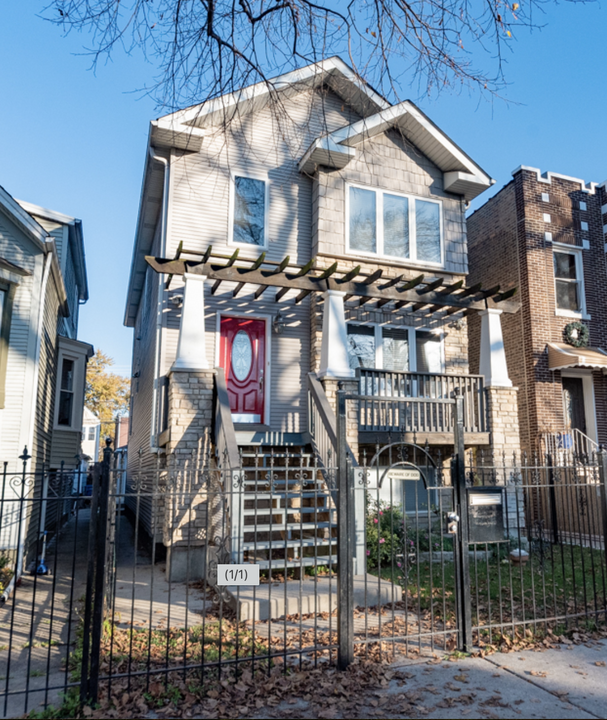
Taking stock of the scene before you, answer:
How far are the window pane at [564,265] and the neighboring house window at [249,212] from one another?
8.08m

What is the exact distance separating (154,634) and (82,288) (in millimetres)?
16067

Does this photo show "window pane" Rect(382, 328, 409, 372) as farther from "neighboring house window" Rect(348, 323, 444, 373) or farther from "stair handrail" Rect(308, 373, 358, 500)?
"stair handrail" Rect(308, 373, 358, 500)

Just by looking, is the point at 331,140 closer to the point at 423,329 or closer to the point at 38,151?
the point at 423,329

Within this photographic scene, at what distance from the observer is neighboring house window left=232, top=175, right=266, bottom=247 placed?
1253 centimetres

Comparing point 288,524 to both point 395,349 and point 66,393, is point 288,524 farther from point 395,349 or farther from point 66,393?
point 66,393

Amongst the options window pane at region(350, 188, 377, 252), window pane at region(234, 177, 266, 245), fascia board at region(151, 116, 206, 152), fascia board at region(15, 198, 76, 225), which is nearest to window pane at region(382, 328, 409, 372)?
window pane at region(350, 188, 377, 252)

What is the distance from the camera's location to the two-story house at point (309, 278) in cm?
1086

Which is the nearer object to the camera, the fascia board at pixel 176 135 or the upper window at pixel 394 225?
the fascia board at pixel 176 135

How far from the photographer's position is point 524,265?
48.8 feet

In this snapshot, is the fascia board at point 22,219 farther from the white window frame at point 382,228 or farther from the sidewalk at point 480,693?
the sidewalk at point 480,693

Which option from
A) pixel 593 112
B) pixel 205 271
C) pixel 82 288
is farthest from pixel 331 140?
pixel 82 288

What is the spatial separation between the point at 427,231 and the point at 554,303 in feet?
13.3

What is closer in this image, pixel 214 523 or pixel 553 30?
pixel 553 30

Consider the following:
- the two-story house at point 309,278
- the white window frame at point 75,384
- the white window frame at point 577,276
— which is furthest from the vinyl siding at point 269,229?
the white window frame at point 577,276
